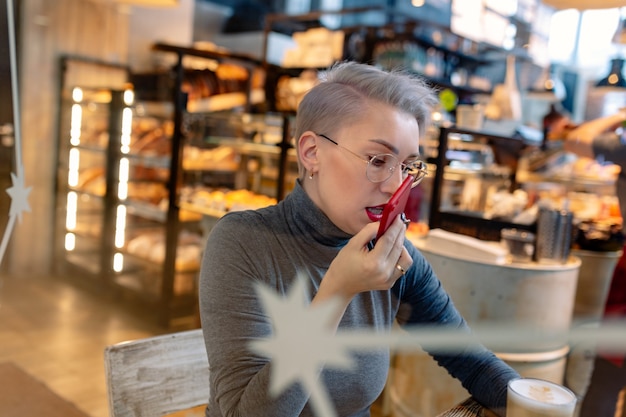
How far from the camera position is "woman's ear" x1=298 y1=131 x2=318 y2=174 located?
0.95 meters

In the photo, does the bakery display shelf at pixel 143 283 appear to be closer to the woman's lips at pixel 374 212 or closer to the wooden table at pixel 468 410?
the wooden table at pixel 468 410

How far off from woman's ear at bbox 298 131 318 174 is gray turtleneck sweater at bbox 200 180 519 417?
0.05 metres

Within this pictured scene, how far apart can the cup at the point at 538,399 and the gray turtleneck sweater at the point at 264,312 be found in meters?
0.10

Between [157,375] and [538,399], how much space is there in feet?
2.53

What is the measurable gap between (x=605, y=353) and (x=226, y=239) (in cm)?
88

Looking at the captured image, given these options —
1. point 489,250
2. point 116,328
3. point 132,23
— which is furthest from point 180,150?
point 489,250

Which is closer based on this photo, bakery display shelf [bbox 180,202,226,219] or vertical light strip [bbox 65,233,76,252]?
vertical light strip [bbox 65,233,76,252]

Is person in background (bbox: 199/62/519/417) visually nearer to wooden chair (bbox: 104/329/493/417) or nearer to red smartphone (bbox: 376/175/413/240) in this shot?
red smartphone (bbox: 376/175/413/240)

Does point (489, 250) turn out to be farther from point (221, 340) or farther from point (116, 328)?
point (116, 328)

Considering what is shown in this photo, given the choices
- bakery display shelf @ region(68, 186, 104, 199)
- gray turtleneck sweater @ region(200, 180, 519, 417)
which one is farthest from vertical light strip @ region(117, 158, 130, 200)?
gray turtleneck sweater @ region(200, 180, 519, 417)

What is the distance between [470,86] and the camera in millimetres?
4902

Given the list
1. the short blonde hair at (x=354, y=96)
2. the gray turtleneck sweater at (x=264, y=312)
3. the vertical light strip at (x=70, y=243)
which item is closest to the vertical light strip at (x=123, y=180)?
the vertical light strip at (x=70, y=243)

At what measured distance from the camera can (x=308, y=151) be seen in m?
0.97

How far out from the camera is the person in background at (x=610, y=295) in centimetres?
129
